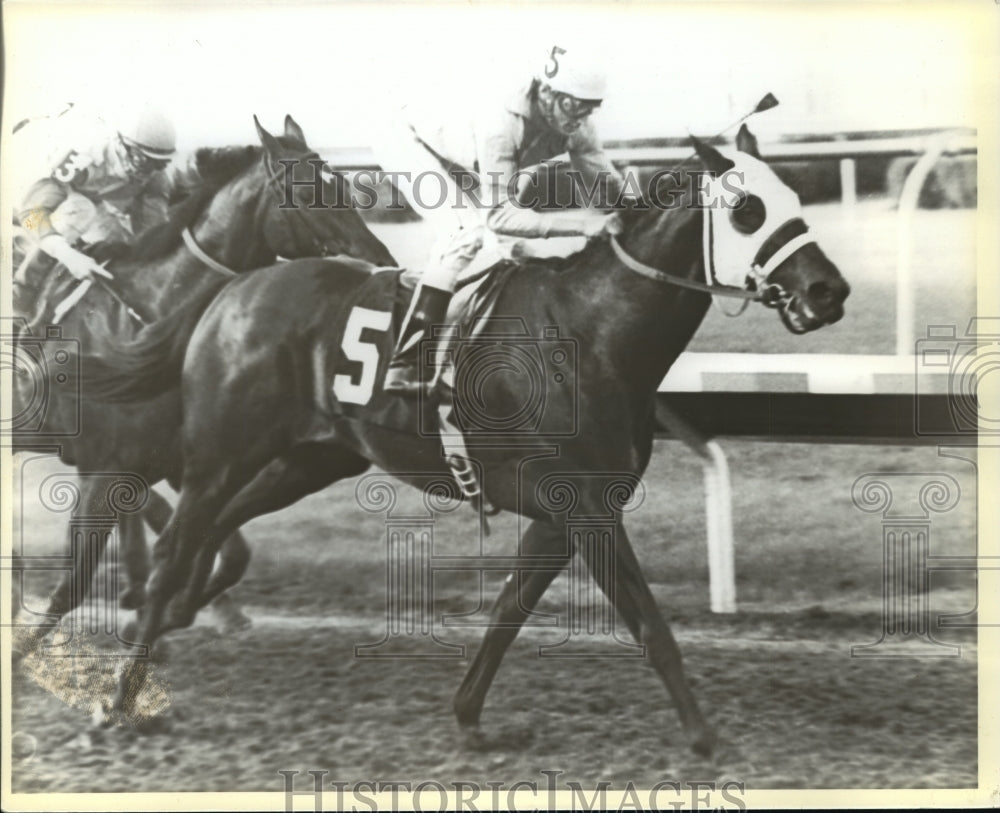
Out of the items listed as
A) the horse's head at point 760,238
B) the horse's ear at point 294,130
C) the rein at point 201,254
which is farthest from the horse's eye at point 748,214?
the rein at point 201,254

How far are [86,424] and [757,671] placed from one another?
2.83 metres

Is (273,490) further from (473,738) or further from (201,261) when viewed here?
(473,738)

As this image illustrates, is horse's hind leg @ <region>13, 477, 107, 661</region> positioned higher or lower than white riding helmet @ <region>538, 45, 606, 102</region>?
lower

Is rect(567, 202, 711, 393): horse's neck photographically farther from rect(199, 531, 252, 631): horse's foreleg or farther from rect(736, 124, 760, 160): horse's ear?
rect(199, 531, 252, 631): horse's foreleg

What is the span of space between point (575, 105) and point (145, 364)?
1981 mm

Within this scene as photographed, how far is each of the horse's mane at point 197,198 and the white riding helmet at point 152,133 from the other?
0.40 ft

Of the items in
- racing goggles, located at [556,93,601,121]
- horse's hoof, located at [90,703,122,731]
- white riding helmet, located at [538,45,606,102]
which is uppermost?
white riding helmet, located at [538,45,606,102]

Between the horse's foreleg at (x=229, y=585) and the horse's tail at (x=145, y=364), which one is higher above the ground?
the horse's tail at (x=145, y=364)

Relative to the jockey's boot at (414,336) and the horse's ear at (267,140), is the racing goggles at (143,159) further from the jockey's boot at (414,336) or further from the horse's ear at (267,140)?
the jockey's boot at (414,336)

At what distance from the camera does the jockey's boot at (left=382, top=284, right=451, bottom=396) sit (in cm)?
388

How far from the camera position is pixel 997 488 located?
4.04m

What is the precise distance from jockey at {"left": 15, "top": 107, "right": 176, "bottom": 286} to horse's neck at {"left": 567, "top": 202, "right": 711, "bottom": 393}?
1.70 meters

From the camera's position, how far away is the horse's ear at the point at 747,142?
3900 millimetres

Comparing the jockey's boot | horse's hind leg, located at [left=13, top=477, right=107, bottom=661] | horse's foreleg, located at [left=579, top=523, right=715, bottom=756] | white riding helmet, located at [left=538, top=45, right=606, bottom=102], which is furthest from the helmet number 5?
horse's hind leg, located at [left=13, top=477, right=107, bottom=661]
